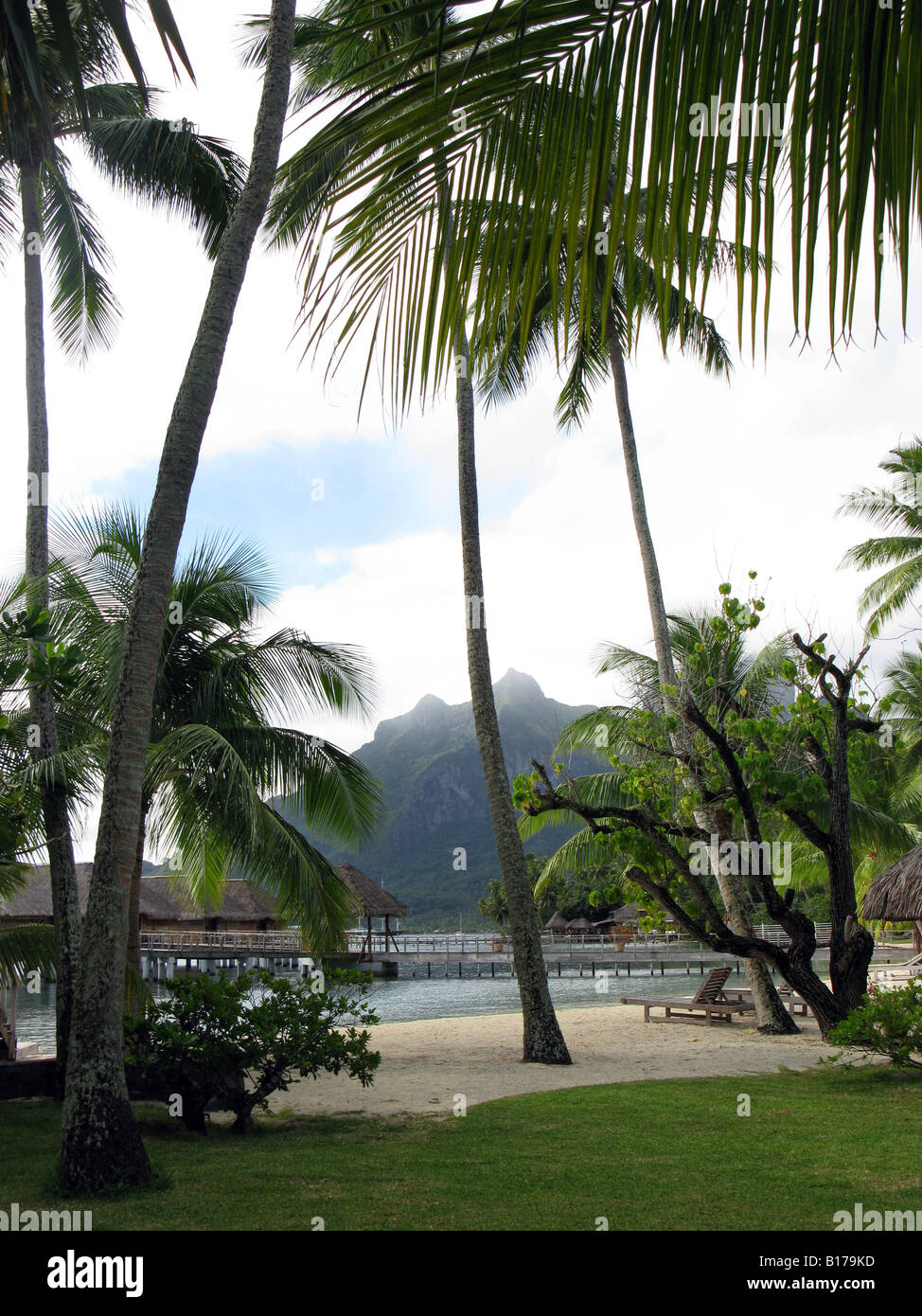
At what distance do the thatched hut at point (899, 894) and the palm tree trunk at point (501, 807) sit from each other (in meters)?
5.67

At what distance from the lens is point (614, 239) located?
5.08ft

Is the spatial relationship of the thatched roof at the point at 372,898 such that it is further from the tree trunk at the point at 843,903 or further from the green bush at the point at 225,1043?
the green bush at the point at 225,1043

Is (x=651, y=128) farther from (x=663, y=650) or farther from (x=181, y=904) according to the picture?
(x=181, y=904)

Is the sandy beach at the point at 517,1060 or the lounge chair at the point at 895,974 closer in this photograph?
the sandy beach at the point at 517,1060

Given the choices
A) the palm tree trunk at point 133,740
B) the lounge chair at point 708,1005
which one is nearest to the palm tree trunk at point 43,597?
the palm tree trunk at point 133,740

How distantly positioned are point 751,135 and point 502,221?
43 cm

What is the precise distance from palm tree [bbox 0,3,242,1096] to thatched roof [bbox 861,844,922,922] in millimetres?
11529

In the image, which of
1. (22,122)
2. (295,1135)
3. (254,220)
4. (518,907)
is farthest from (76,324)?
(22,122)

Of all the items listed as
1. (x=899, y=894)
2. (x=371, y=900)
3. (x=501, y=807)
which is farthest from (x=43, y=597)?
(x=371, y=900)

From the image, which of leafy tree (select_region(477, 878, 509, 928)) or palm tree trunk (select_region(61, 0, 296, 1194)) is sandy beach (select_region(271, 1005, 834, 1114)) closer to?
palm tree trunk (select_region(61, 0, 296, 1194))

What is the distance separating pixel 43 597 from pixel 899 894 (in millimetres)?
12550

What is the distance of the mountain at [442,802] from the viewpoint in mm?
110375

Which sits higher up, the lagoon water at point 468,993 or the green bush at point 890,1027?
the green bush at point 890,1027

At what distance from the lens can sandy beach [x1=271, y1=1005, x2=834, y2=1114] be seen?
1072 cm
